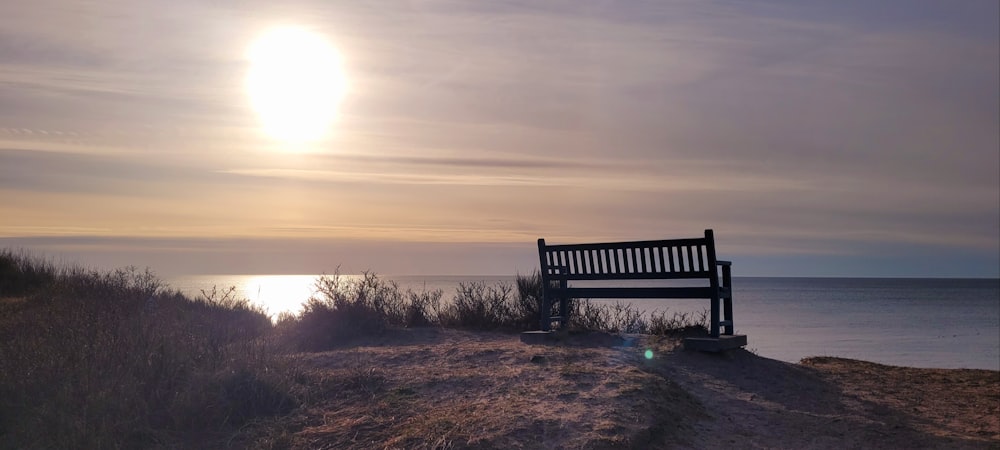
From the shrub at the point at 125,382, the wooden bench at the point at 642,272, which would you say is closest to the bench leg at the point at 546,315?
the wooden bench at the point at 642,272

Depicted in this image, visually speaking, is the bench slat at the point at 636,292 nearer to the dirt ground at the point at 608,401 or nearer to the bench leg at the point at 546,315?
the bench leg at the point at 546,315

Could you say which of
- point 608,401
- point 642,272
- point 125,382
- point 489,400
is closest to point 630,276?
point 642,272

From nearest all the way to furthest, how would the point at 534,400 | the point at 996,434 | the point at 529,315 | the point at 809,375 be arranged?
the point at 534,400 < the point at 996,434 < the point at 809,375 < the point at 529,315

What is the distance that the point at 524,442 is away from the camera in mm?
6496

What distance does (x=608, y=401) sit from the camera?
7.56 metres

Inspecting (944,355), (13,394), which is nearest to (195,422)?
(13,394)

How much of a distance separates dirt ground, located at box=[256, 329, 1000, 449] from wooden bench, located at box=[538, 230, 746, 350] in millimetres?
673

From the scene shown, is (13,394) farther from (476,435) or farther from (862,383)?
(862,383)

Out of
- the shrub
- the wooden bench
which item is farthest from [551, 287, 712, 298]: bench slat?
the shrub

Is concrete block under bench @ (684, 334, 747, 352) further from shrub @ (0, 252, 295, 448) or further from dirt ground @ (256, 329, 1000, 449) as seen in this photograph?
shrub @ (0, 252, 295, 448)

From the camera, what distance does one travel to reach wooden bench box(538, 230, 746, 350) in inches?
428

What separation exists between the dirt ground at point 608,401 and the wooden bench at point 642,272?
673 mm

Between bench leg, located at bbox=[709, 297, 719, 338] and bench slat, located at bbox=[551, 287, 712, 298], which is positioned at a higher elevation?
bench slat, located at bbox=[551, 287, 712, 298]

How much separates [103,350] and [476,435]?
3.79 m
